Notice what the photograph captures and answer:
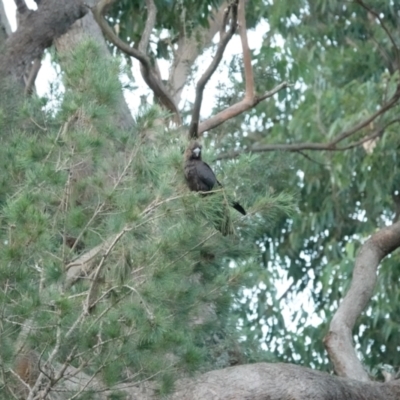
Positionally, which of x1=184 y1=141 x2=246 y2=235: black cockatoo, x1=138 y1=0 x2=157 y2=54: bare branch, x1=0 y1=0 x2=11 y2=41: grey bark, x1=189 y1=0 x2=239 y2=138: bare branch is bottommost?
x1=184 y1=141 x2=246 y2=235: black cockatoo

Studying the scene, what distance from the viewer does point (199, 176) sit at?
5207 millimetres

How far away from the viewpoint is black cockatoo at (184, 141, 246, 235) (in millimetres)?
4988

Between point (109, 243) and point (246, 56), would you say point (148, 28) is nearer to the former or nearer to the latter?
point (246, 56)

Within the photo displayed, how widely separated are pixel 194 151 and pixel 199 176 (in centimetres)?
29

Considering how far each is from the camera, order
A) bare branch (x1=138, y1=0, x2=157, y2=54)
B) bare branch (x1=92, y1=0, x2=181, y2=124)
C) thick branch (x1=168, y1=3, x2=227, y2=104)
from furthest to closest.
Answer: thick branch (x1=168, y1=3, x2=227, y2=104) → bare branch (x1=138, y1=0, x2=157, y2=54) → bare branch (x1=92, y1=0, x2=181, y2=124)

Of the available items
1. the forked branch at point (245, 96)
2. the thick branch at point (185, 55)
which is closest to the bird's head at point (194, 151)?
the forked branch at point (245, 96)

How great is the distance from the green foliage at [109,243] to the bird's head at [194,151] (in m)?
0.12

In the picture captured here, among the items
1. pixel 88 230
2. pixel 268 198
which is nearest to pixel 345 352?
pixel 268 198

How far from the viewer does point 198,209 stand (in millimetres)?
4586

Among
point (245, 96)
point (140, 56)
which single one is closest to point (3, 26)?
point (140, 56)

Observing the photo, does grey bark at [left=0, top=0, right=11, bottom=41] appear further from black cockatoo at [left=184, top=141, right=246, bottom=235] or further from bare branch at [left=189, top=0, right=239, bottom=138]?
black cockatoo at [left=184, top=141, right=246, bottom=235]

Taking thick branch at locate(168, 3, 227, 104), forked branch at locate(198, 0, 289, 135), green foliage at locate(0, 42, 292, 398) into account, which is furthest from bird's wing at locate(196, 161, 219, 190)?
thick branch at locate(168, 3, 227, 104)

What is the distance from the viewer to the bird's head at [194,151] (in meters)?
5.36

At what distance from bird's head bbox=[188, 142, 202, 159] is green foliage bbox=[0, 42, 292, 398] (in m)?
0.12
